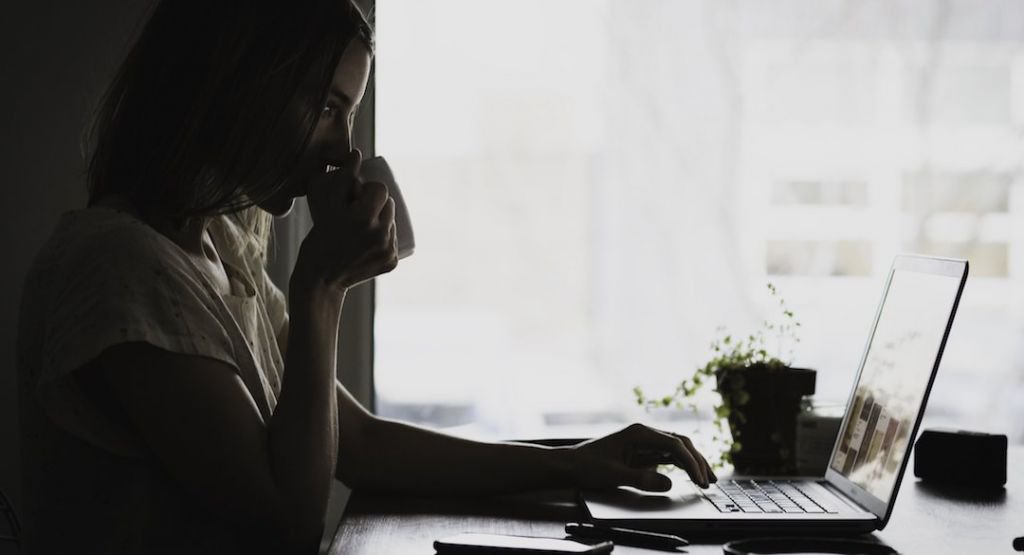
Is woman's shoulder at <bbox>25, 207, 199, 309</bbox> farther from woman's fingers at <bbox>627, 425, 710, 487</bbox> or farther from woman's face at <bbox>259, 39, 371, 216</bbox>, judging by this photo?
woman's fingers at <bbox>627, 425, 710, 487</bbox>

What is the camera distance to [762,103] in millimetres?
2039

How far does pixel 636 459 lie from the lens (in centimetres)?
128

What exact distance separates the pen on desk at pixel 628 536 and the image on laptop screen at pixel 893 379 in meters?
0.24

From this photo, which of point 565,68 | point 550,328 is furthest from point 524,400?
point 565,68

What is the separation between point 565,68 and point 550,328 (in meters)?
0.48

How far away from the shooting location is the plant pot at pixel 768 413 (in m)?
1.42

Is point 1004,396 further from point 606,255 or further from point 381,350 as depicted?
point 381,350

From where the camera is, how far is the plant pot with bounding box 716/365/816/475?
1424mm

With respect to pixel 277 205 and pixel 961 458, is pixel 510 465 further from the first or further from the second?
pixel 961 458

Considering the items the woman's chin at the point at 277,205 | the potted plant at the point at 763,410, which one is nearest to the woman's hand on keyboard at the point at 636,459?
the potted plant at the point at 763,410

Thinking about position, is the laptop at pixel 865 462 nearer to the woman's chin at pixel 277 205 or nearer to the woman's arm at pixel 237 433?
the woman's arm at pixel 237 433

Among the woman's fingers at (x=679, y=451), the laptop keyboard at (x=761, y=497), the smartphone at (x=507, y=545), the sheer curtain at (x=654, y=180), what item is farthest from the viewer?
the sheer curtain at (x=654, y=180)

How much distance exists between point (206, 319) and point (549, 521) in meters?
0.40

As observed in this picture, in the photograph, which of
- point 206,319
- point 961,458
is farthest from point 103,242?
point 961,458
